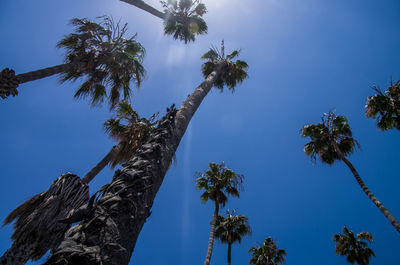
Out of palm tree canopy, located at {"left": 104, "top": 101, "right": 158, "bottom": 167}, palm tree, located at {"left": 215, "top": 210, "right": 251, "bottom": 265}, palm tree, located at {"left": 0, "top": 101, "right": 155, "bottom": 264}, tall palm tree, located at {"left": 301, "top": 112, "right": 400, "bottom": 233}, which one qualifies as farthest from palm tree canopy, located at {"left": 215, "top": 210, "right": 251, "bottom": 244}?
palm tree, located at {"left": 0, "top": 101, "right": 155, "bottom": 264}

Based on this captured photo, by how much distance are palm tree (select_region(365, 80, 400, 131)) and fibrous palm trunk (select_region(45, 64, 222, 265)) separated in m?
17.7

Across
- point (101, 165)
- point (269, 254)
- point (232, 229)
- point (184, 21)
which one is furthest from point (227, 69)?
point (269, 254)

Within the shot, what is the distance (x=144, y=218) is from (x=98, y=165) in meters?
7.63

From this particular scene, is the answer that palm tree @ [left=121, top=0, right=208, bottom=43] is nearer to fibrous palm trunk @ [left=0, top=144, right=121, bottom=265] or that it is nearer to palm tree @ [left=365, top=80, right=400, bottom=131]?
fibrous palm trunk @ [left=0, top=144, right=121, bottom=265]

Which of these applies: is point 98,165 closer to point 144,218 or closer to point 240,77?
point 144,218

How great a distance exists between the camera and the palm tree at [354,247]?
63.8 feet

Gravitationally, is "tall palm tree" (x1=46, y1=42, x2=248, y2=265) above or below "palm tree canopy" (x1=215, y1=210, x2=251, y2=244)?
below

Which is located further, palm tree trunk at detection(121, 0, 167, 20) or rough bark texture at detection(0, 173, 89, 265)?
palm tree trunk at detection(121, 0, 167, 20)

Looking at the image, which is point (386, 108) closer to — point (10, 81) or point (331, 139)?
point (331, 139)

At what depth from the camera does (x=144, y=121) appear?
10.6 metres

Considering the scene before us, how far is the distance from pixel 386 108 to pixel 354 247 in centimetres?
1476

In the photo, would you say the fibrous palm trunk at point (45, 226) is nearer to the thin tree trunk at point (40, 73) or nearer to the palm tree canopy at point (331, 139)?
the thin tree trunk at point (40, 73)

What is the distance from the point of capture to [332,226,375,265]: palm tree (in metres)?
19.5

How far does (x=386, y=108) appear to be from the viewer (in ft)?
47.5
